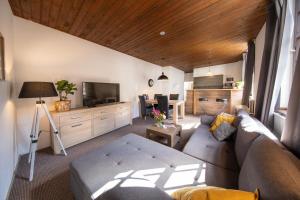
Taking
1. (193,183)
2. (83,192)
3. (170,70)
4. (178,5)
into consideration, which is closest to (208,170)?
(193,183)

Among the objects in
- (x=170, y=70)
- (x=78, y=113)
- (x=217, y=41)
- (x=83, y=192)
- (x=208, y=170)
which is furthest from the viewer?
(x=170, y=70)

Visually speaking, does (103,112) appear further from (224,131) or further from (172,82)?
(172,82)

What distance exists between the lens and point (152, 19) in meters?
2.61

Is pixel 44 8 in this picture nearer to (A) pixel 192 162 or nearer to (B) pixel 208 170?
(A) pixel 192 162

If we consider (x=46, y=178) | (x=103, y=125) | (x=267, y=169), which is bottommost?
(x=46, y=178)

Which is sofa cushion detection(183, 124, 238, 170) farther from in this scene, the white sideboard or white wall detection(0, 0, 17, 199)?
the white sideboard

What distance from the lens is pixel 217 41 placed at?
371cm

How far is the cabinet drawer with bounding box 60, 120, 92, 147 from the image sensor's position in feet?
8.91

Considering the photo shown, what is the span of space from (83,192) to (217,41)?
4.41 metres

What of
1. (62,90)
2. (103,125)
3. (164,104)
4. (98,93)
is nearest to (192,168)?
(103,125)

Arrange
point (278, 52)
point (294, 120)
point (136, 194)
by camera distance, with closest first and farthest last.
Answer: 1. point (136, 194)
2. point (294, 120)
3. point (278, 52)

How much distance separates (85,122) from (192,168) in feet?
8.76

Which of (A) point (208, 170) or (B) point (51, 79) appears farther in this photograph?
(B) point (51, 79)

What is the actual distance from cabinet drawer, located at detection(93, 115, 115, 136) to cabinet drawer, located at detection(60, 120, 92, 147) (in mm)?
178
